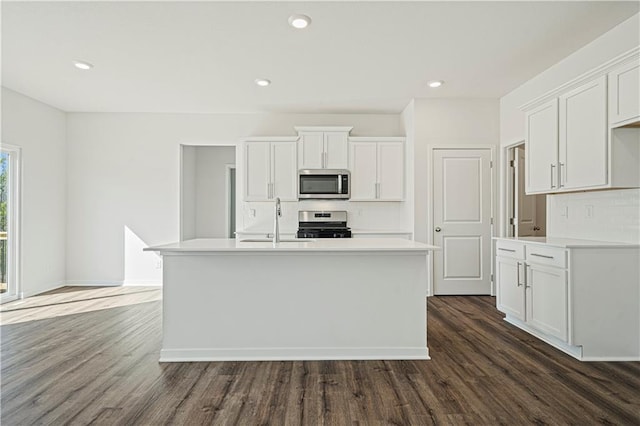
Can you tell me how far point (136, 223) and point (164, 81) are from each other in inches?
94.5

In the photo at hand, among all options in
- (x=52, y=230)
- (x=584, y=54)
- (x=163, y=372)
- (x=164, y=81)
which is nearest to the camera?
(x=163, y=372)

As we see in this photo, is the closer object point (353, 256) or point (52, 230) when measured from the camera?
point (353, 256)

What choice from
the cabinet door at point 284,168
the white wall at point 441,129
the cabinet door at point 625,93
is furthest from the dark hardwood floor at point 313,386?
the cabinet door at point 284,168

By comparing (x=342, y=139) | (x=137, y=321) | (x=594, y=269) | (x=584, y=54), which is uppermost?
(x=584, y=54)

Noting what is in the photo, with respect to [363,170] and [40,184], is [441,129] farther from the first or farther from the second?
[40,184]

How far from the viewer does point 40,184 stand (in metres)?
5.21

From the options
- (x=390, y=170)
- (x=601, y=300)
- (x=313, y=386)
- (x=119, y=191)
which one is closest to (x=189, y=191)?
(x=119, y=191)

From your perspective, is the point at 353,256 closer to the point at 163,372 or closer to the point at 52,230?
the point at 163,372

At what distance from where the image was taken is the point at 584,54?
11.5 feet

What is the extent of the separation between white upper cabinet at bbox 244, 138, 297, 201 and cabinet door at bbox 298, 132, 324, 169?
10cm

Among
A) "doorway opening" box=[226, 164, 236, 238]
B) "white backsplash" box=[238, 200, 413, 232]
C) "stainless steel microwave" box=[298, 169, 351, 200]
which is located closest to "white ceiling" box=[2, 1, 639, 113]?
"stainless steel microwave" box=[298, 169, 351, 200]

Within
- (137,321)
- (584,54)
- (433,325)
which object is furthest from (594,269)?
(137,321)

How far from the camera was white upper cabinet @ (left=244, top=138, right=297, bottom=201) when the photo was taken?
18.0ft

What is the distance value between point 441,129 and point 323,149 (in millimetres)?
1637
